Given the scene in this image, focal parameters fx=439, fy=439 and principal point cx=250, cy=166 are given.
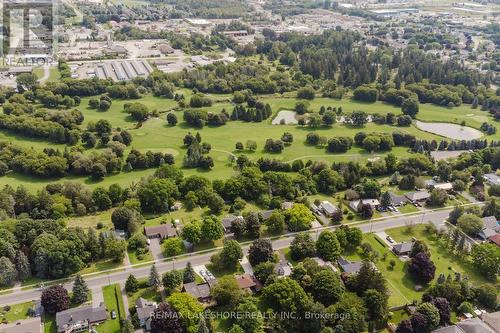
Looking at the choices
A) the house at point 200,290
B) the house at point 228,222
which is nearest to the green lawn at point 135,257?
the house at point 200,290

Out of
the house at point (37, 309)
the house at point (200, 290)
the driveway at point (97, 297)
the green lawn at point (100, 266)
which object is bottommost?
the house at point (37, 309)

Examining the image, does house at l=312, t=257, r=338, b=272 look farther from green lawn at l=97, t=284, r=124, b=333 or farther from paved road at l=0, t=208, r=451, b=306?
green lawn at l=97, t=284, r=124, b=333

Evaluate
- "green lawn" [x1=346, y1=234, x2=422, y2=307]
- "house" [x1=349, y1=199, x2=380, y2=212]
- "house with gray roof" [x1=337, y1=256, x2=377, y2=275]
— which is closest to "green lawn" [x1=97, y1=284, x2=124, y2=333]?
"house with gray roof" [x1=337, y1=256, x2=377, y2=275]

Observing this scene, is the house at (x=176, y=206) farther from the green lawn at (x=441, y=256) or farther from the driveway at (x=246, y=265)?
the green lawn at (x=441, y=256)

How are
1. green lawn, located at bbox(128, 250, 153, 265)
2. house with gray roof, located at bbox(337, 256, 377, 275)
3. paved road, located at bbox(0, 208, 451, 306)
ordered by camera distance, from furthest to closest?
green lawn, located at bbox(128, 250, 153, 265)
house with gray roof, located at bbox(337, 256, 377, 275)
paved road, located at bbox(0, 208, 451, 306)

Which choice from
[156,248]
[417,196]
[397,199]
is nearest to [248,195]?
[156,248]

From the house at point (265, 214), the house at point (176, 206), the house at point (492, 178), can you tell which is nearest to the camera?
the house at point (265, 214)
